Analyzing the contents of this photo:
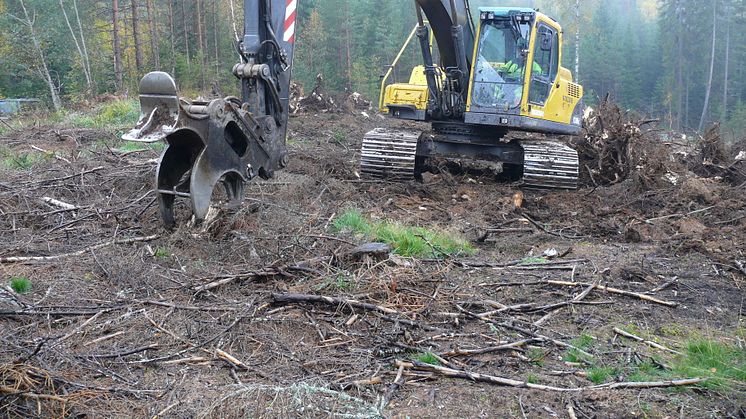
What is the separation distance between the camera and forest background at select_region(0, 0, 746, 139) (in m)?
28.9

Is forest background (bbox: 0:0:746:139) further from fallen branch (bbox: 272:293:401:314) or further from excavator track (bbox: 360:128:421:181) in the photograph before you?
fallen branch (bbox: 272:293:401:314)

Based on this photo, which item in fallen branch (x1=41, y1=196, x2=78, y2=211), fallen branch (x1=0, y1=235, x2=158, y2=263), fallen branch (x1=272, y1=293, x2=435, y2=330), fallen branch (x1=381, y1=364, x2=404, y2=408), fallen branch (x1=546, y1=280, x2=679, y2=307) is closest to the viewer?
fallen branch (x1=381, y1=364, x2=404, y2=408)

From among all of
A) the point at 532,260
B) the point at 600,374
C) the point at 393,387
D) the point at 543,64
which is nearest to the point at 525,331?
the point at 600,374

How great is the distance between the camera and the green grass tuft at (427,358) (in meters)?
3.89

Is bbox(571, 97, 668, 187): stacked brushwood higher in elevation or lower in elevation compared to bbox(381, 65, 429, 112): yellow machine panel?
lower

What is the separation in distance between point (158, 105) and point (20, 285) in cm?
166

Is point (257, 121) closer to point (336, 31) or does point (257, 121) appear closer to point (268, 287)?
point (268, 287)

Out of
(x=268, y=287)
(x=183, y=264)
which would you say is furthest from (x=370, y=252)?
(x=183, y=264)

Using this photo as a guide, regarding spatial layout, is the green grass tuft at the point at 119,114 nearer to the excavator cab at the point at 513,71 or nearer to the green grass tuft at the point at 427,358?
the excavator cab at the point at 513,71

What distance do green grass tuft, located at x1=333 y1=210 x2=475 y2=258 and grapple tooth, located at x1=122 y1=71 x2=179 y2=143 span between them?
2.08m

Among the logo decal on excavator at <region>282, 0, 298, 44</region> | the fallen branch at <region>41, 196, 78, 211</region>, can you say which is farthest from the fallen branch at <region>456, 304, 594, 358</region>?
the fallen branch at <region>41, 196, 78, 211</region>

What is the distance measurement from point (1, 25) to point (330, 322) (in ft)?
103

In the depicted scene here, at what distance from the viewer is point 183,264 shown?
546cm

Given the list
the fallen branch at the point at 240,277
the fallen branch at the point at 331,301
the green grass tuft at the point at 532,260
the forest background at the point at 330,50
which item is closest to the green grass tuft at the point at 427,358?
the fallen branch at the point at 331,301
